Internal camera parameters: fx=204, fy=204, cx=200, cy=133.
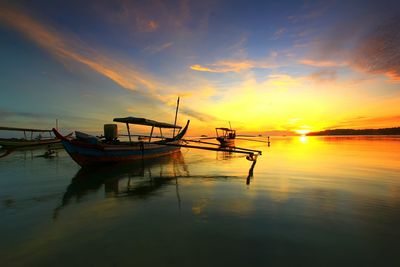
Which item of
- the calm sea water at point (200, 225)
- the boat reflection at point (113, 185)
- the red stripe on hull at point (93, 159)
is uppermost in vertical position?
the red stripe on hull at point (93, 159)

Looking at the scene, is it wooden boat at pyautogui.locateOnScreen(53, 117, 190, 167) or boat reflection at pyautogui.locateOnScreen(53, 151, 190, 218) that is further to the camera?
wooden boat at pyautogui.locateOnScreen(53, 117, 190, 167)

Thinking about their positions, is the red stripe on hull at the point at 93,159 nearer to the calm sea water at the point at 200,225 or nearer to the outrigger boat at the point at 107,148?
the outrigger boat at the point at 107,148

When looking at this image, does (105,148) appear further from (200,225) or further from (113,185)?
(200,225)

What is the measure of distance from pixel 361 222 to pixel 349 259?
2.70 metres

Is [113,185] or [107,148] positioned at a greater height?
[107,148]

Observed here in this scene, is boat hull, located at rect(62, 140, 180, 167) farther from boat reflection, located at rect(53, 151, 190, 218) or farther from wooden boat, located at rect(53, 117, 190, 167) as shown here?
boat reflection, located at rect(53, 151, 190, 218)

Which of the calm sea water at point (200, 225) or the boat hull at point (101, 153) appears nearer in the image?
the calm sea water at point (200, 225)

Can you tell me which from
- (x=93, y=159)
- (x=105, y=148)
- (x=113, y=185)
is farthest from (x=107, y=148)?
(x=113, y=185)

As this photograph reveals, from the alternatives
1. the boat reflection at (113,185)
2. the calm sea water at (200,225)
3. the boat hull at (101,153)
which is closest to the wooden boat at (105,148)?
the boat hull at (101,153)

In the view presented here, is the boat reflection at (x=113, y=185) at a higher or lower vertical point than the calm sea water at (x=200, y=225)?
lower

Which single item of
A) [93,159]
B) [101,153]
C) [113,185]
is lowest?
[113,185]

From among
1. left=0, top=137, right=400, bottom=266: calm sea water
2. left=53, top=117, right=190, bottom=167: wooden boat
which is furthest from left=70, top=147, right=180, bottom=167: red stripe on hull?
left=0, top=137, right=400, bottom=266: calm sea water

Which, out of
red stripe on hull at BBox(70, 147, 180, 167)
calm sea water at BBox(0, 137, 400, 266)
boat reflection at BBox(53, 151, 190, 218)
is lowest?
boat reflection at BBox(53, 151, 190, 218)

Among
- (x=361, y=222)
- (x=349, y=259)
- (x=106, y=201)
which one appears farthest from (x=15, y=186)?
(x=361, y=222)
